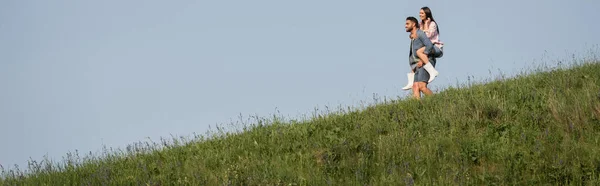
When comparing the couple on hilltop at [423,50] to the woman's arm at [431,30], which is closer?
the couple on hilltop at [423,50]

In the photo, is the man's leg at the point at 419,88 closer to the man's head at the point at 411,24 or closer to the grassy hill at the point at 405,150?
the man's head at the point at 411,24

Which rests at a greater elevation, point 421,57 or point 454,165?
point 421,57

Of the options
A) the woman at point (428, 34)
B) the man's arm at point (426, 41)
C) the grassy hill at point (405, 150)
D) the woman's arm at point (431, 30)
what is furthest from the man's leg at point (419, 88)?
the grassy hill at point (405, 150)

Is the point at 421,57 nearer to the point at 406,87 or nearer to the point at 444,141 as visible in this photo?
the point at 406,87

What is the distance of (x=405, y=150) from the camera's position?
6.85m

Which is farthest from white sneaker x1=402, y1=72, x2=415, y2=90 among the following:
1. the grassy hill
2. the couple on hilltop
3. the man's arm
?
the grassy hill

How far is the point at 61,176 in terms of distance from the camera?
7809 millimetres

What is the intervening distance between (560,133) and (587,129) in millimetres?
350

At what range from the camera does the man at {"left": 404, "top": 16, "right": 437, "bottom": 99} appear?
1130 cm

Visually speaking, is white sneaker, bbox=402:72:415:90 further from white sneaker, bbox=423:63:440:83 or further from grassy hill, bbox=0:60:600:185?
grassy hill, bbox=0:60:600:185

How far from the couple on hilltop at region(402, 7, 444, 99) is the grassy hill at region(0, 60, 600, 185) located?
1.91 metres

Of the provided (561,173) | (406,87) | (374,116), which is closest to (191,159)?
(374,116)

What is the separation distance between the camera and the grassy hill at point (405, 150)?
241 inches

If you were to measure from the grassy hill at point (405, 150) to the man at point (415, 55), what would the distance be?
191 centimetres
